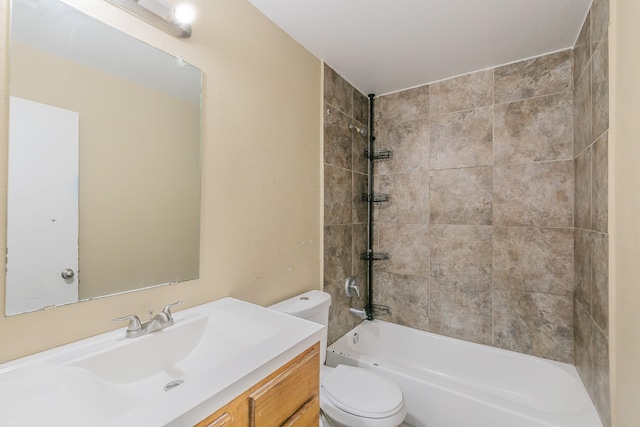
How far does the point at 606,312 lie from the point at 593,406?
1.99 ft

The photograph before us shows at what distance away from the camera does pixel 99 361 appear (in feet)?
2.74

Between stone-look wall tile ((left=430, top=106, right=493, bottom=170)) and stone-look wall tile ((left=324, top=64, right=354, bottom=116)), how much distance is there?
2.27 feet

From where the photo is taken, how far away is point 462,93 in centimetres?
220

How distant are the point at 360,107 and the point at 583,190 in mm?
1606

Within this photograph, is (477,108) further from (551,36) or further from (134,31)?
(134,31)

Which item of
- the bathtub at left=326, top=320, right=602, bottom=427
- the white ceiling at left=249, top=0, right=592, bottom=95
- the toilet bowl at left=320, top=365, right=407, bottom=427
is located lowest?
the bathtub at left=326, top=320, right=602, bottom=427

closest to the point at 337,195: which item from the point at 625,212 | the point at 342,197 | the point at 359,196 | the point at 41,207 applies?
the point at 342,197

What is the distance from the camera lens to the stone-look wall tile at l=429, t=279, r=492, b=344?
6.93 ft

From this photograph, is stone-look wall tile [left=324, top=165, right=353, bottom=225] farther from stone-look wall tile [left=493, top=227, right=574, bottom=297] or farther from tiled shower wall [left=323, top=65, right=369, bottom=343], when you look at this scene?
stone-look wall tile [left=493, top=227, right=574, bottom=297]

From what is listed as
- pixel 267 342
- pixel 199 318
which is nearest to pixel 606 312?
pixel 267 342

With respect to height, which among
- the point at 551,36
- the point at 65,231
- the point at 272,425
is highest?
the point at 551,36

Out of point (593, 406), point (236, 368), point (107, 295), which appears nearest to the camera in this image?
point (236, 368)

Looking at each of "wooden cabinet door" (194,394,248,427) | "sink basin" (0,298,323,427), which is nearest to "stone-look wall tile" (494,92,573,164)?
"sink basin" (0,298,323,427)

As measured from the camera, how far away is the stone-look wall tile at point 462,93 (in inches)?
83.0
